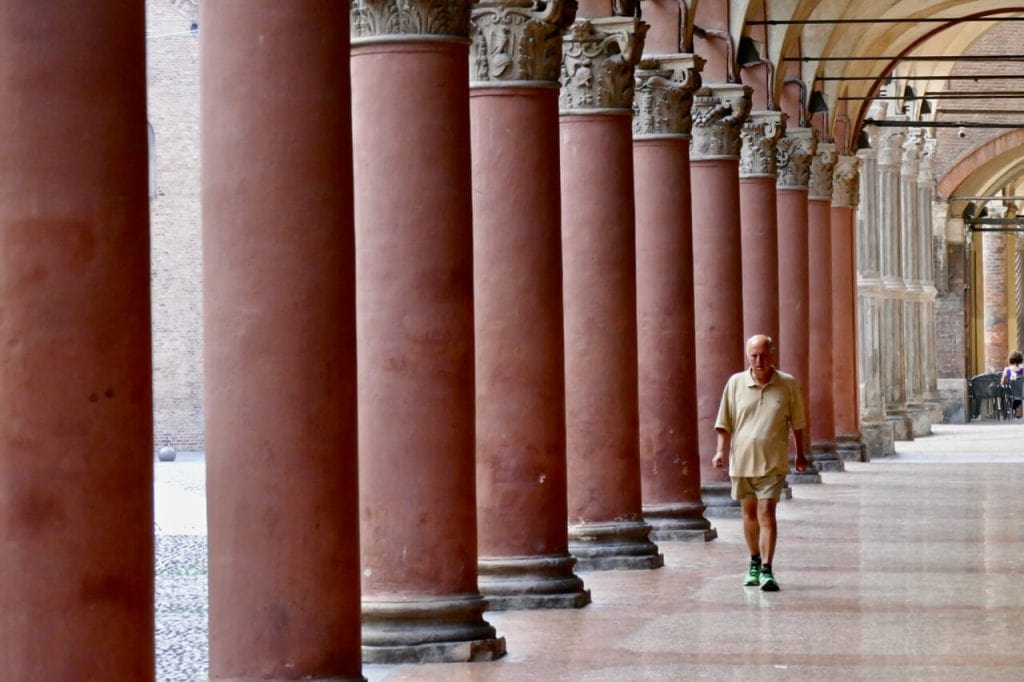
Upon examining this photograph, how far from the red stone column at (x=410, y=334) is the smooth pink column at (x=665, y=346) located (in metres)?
6.55

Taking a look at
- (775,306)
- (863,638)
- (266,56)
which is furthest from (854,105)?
(266,56)

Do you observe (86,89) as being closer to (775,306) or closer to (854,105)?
(775,306)

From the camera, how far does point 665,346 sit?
643 inches

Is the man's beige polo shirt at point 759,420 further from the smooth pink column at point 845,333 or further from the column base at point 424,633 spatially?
the smooth pink column at point 845,333

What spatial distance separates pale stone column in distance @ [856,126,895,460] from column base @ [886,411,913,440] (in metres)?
1.04

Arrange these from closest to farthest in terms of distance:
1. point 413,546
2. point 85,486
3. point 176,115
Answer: point 85,486 → point 413,546 → point 176,115

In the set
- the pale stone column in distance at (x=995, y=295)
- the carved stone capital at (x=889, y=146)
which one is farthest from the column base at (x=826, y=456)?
the pale stone column in distance at (x=995, y=295)

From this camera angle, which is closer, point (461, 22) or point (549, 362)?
point (461, 22)

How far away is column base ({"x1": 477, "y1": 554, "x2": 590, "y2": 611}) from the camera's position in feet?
38.0

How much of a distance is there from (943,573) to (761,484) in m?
1.77

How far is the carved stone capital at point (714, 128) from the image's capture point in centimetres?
1888

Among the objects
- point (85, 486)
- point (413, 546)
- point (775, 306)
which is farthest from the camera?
point (775, 306)

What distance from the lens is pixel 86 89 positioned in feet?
17.8

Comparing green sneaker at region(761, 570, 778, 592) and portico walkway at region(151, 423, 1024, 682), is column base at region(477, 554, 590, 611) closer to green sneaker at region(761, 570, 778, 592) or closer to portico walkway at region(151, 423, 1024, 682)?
portico walkway at region(151, 423, 1024, 682)
